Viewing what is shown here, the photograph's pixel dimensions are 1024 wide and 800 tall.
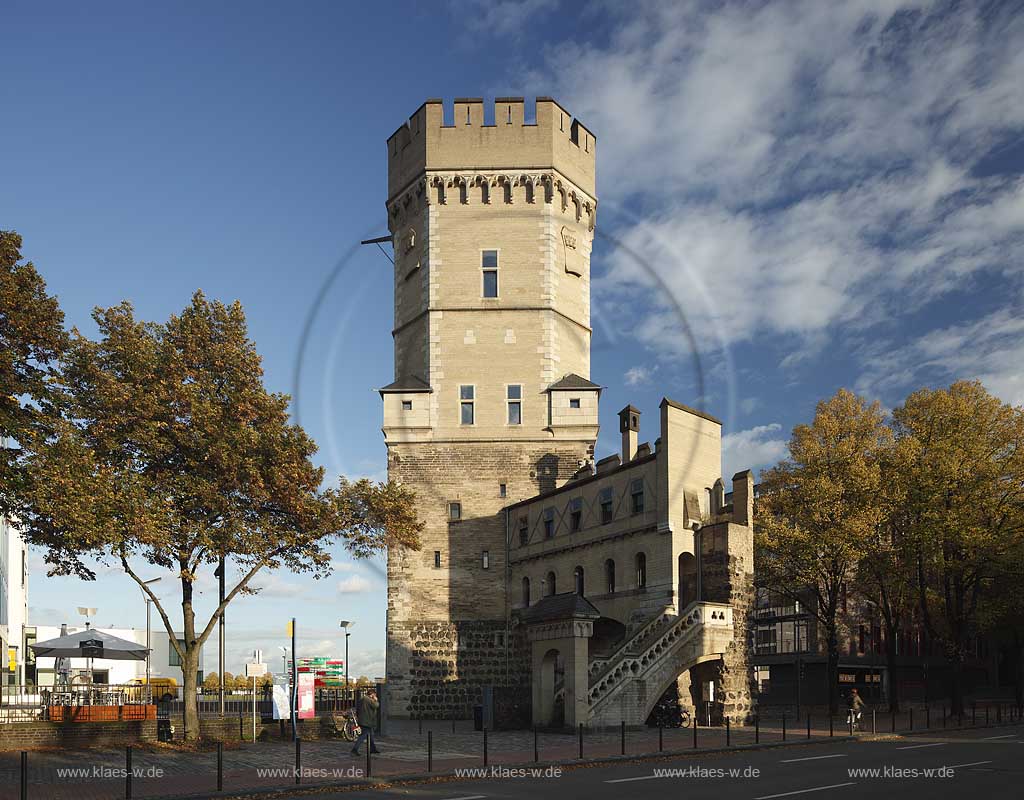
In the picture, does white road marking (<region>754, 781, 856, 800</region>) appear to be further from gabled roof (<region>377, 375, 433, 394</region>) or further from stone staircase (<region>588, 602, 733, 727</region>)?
gabled roof (<region>377, 375, 433, 394</region>)

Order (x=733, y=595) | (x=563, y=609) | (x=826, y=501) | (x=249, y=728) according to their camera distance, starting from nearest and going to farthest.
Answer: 1. (x=249, y=728)
2. (x=563, y=609)
3. (x=733, y=595)
4. (x=826, y=501)

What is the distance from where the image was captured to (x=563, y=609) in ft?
117

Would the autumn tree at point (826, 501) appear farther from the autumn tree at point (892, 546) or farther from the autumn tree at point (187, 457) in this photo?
the autumn tree at point (187, 457)

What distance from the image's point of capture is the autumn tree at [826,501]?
145 ft

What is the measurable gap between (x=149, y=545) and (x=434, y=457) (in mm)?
26756

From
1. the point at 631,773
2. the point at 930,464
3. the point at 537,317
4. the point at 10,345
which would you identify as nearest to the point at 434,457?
the point at 537,317

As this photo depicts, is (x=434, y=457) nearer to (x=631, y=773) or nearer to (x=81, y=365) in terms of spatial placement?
(x=81, y=365)

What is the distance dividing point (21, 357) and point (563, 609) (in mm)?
19160

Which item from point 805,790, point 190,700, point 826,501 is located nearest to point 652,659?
point 826,501

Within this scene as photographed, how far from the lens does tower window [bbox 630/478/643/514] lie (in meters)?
45.3

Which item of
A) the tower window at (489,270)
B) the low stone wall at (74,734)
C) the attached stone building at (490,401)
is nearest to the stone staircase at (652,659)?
the attached stone building at (490,401)

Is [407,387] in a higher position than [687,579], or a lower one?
higher

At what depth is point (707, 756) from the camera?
88.8 ft

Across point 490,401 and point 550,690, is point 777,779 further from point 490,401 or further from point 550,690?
point 490,401
